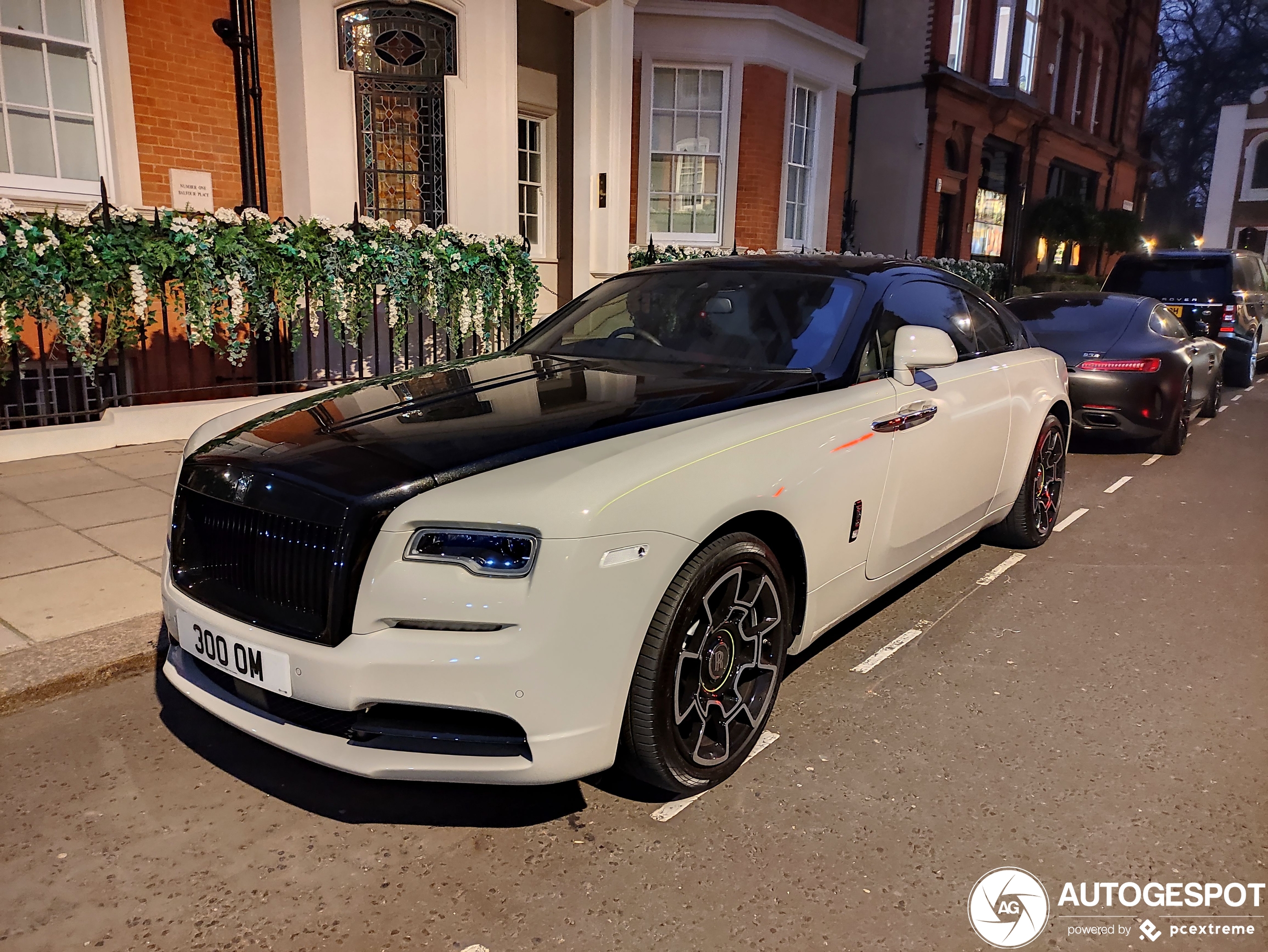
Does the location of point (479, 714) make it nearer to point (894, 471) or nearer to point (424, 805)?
point (424, 805)

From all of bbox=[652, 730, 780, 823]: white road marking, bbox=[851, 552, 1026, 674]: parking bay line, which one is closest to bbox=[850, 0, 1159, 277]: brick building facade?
bbox=[851, 552, 1026, 674]: parking bay line

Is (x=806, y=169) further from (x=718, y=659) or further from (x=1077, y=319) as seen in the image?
(x=718, y=659)

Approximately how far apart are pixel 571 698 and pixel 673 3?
1299 cm

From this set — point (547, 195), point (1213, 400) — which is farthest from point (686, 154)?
point (1213, 400)

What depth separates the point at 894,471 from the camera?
11.9 feet

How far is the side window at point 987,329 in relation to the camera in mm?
4797

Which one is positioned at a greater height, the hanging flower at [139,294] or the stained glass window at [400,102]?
the stained glass window at [400,102]

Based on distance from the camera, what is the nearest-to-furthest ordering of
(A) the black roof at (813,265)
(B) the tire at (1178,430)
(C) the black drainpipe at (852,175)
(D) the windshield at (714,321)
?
(D) the windshield at (714,321) → (A) the black roof at (813,265) → (B) the tire at (1178,430) → (C) the black drainpipe at (852,175)

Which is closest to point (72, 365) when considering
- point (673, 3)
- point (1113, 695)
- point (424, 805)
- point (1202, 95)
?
point (424, 805)

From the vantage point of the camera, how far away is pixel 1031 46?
23938mm

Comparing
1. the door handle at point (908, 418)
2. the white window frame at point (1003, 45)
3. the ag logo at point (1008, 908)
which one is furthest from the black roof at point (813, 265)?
the white window frame at point (1003, 45)

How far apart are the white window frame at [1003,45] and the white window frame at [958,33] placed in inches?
59.4

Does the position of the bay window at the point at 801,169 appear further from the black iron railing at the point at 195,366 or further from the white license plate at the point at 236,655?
the white license plate at the point at 236,655

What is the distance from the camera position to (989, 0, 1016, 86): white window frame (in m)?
22.2
